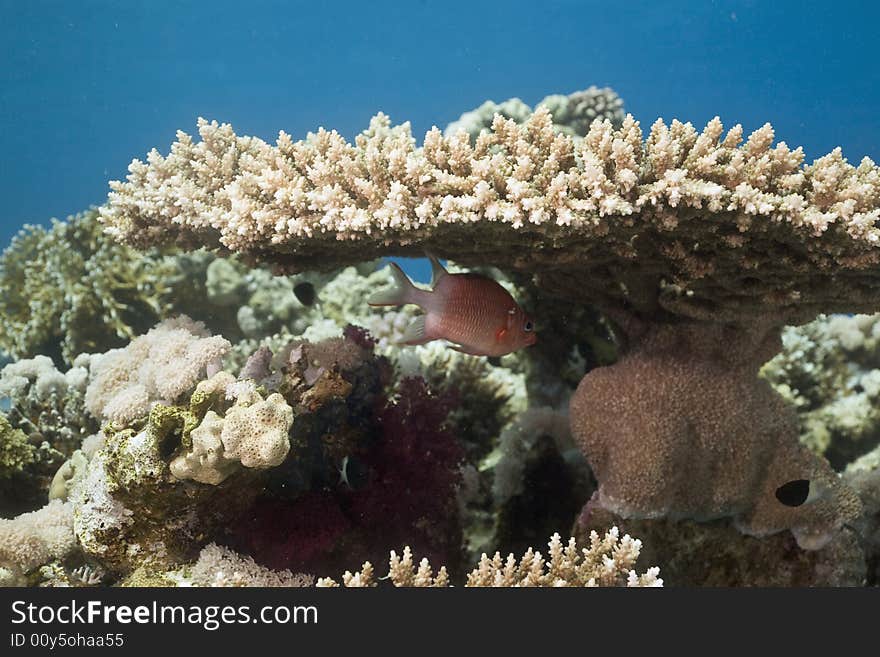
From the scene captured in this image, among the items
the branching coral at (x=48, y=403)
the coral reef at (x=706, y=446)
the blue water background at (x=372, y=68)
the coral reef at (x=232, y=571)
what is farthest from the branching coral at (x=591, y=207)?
the blue water background at (x=372, y=68)

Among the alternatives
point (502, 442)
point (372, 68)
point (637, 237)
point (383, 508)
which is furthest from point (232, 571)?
point (372, 68)

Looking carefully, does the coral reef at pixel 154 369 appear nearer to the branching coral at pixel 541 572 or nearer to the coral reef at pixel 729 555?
the branching coral at pixel 541 572

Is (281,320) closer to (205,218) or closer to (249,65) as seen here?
(205,218)

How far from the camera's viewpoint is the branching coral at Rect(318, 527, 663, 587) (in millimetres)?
2270

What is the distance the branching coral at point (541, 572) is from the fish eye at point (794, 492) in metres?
1.04

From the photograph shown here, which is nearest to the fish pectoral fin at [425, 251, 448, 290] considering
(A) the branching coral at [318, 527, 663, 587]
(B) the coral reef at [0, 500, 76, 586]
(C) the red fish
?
(C) the red fish

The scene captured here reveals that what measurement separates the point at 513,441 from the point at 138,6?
33.3 m

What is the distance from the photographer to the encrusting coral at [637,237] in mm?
2293

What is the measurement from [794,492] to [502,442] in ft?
Answer: 5.71

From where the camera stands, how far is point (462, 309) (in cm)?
259

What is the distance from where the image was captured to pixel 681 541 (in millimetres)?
3260

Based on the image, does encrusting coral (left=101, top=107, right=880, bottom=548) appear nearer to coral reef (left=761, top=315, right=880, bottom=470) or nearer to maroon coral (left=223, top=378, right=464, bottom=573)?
maroon coral (left=223, top=378, right=464, bottom=573)

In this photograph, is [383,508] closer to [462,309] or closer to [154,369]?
[462,309]

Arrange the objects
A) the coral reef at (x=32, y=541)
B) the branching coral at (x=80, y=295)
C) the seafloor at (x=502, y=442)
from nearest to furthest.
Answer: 1. the seafloor at (x=502, y=442)
2. the coral reef at (x=32, y=541)
3. the branching coral at (x=80, y=295)
